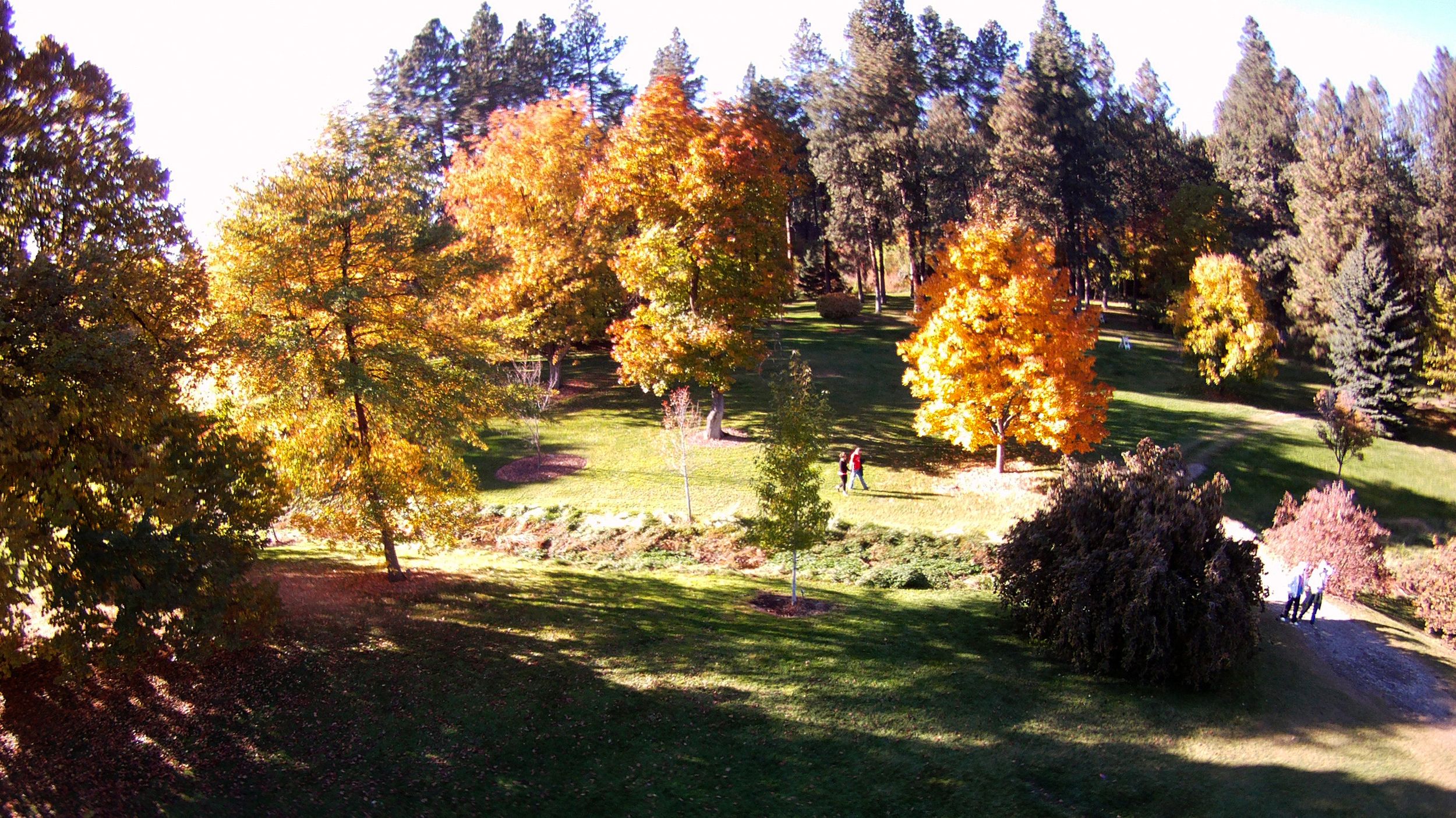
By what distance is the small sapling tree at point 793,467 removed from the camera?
18.4m

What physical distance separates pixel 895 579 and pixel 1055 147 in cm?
3682

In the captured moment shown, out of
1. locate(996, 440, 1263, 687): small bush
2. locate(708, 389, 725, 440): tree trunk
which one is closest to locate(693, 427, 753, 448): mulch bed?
locate(708, 389, 725, 440): tree trunk

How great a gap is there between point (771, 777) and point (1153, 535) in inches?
347

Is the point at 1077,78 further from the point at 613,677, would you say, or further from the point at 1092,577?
the point at 613,677

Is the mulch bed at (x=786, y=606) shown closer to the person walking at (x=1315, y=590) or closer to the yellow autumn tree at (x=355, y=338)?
the yellow autumn tree at (x=355, y=338)

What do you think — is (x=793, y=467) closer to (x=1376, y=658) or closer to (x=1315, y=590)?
(x=1315, y=590)

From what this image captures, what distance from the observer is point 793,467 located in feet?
60.4

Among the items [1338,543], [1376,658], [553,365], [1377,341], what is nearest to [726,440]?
[553,365]

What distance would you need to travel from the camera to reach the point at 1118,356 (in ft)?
166

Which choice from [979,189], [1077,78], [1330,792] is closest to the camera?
[1330,792]

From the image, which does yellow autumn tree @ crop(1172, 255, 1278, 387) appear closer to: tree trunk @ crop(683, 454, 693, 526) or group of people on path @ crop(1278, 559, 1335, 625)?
group of people on path @ crop(1278, 559, 1335, 625)

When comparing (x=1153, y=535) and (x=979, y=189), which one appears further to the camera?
(x=979, y=189)

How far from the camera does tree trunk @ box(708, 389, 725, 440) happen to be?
106 ft

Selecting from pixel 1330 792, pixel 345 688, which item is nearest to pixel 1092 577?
pixel 1330 792
